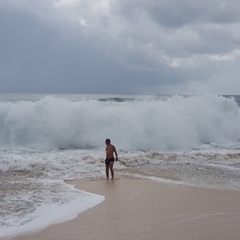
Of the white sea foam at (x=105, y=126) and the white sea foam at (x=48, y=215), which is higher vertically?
the white sea foam at (x=105, y=126)

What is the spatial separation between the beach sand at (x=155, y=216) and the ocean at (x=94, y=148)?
1.34 ft

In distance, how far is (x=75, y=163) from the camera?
13.3 metres

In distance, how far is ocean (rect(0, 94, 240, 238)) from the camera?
7859 millimetres

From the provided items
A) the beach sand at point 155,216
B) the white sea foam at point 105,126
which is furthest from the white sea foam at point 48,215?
the white sea foam at point 105,126

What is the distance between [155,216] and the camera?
662 cm

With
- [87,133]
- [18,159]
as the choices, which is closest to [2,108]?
[87,133]

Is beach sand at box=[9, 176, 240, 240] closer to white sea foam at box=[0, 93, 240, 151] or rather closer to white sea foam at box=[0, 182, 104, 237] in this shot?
white sea foam at box=[0, 182, 104, 237]

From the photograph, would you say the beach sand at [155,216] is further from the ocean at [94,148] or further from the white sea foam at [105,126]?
the white sea foam at [105,126]

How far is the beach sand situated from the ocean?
1.34ft

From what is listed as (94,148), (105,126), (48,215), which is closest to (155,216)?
(48,215)

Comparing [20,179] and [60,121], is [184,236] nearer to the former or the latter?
[20,179]

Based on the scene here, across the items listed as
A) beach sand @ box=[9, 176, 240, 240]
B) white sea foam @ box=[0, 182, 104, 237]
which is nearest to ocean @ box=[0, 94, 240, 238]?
white sea foam @ box=[0, 182, 104, 237]

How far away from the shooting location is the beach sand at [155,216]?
18.2ft

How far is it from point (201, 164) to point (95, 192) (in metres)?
6.12
